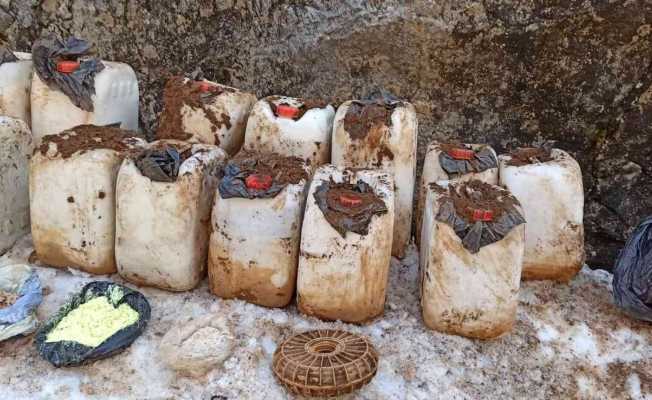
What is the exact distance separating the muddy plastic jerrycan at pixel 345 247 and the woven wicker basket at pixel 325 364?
0.73ft

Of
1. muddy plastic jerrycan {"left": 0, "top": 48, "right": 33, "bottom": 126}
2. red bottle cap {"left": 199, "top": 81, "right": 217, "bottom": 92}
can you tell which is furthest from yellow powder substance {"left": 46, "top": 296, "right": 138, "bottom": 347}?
muddy plastic jerrycan {"left": 0, "top": 48, "right": 33, "bottom": 126}

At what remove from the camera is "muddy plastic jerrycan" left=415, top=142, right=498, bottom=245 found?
3.00 metres

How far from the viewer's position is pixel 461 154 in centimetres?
303

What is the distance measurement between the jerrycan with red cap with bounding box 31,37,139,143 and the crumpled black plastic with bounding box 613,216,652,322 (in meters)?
2.65

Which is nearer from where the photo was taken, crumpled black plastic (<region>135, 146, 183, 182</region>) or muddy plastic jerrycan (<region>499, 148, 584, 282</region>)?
crumpled black plastic (<region>135, 146, 183, 182</region>)

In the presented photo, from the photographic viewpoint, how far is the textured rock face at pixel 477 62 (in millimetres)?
3770

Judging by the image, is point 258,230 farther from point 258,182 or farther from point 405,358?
point 405,358

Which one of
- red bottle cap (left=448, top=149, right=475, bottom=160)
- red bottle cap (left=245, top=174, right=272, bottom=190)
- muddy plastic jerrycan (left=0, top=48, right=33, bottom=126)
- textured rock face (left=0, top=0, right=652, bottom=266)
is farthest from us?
textured rock face (left=0, top=0, right=652, bottom=266)

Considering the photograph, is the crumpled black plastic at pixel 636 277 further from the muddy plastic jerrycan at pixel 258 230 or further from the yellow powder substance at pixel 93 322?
the yellow powder substance at pixel 93 322

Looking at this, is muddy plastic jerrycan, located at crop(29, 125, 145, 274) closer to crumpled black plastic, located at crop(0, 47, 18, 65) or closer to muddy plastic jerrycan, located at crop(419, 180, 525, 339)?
crumpled black plastic, located at crop(0, 47, 18, 65)

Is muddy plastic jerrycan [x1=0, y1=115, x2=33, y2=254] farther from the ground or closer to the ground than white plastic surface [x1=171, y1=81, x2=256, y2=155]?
closer to the ground

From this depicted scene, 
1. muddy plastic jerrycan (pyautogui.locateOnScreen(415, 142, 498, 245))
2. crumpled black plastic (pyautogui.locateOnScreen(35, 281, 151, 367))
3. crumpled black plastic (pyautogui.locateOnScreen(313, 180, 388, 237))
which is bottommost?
crumpled black plastic (pyautogui.locateOnScreen(35, 281, 151, 367))

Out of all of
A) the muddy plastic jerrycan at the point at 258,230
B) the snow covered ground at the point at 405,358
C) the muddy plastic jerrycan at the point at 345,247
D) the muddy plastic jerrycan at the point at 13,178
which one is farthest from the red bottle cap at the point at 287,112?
the muddy plastic jerrycan at the point at 13,178

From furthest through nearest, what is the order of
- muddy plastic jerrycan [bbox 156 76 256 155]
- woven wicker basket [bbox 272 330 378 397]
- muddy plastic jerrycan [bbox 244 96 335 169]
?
muddy plastic jerrycan [bbox 156 76 256 155], muddy plastic jerrycan [bbox 244 96 335 169], woven wicker basket [bbox 272 330 378 397]
